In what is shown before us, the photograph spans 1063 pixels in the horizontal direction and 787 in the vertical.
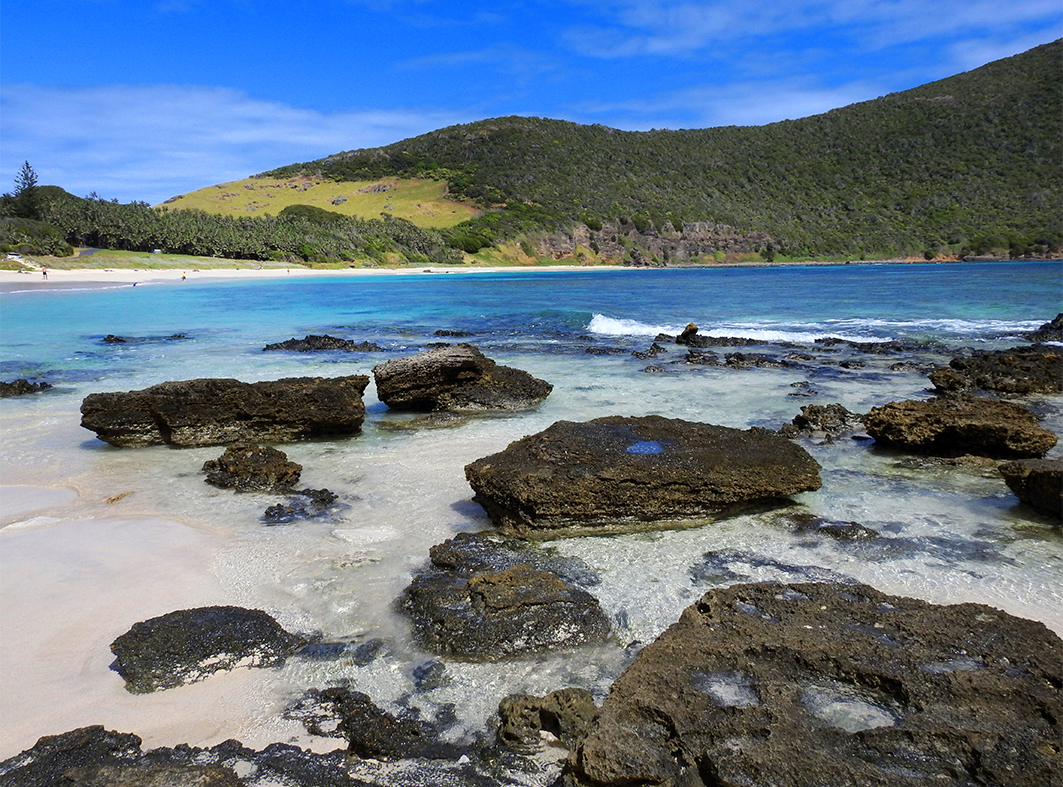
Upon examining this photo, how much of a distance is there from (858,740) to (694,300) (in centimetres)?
3556

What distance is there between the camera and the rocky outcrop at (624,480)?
5465 millimetres

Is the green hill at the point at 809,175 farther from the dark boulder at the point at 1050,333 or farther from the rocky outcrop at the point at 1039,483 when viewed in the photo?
the rocky outcrop at the point at 1039,483

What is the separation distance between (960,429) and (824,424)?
1585 mm

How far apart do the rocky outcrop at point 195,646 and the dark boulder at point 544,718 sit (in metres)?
1.35

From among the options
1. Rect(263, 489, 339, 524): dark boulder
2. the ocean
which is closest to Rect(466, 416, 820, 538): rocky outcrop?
the ocean

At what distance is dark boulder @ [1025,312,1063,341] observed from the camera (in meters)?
17.8

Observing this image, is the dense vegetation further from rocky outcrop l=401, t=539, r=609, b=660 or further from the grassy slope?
rocky outcrop l=401, t=539, r=609, b=660

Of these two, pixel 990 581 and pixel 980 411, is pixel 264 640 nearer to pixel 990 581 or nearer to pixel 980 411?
pixel 990 581

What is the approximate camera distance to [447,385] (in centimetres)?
1005

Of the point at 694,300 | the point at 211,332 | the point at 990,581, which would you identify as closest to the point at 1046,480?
the point at 990,581

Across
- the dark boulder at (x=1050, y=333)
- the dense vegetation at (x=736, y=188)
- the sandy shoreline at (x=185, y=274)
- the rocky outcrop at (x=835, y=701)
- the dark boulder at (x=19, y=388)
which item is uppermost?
the dense vegetation at (x=736, y=188)

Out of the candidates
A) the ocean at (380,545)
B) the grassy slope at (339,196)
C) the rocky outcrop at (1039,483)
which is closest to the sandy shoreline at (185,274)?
the grassy slope at (339,196)

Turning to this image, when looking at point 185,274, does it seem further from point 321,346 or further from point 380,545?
point 380,545

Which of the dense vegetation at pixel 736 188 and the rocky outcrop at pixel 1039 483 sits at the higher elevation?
the dense vegetation at pixel 736 188
